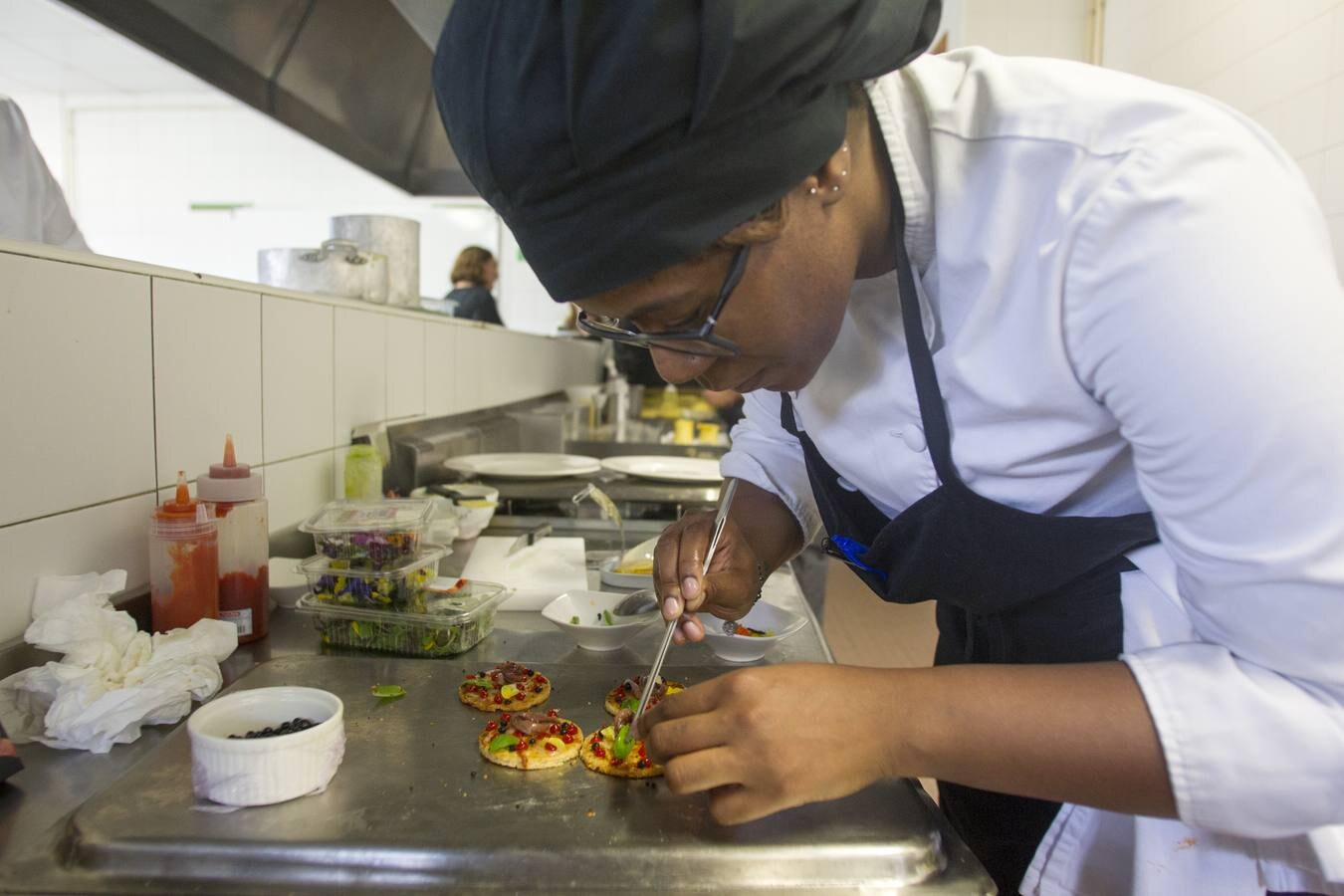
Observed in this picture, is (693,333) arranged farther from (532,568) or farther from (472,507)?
(472,507)

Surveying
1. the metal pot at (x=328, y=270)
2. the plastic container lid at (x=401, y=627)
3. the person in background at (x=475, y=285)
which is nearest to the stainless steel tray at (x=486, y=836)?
the plastic container lid at (x=401, y=627)

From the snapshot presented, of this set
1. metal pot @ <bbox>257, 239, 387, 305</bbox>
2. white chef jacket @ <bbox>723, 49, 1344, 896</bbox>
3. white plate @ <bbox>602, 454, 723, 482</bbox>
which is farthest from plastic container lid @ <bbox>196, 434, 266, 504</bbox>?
white plate @ <bbox>602, 454, 723, 482</bbox>

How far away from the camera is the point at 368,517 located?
1.39 metres

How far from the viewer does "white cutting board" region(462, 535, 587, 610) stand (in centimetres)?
155

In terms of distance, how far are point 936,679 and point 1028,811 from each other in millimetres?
459

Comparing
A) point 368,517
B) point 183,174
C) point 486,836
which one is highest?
point 183,174

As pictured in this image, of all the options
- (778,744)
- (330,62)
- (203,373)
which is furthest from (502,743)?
(330,62)

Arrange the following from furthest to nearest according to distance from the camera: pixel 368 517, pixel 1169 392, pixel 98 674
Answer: pixel 368 517 → pixel 98 674 → pixel 1169 392

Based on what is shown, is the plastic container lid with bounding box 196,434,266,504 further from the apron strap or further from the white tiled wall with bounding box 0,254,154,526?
the apron strap

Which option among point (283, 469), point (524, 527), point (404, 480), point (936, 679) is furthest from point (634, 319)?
point (404, 480)

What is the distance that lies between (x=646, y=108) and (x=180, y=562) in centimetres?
94

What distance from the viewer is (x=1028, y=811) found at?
1.07m

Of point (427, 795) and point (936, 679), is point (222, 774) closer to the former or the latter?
point (427, 795)

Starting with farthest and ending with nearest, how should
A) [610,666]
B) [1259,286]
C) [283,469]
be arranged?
[283,469]
[610,666]
[1259,286]
